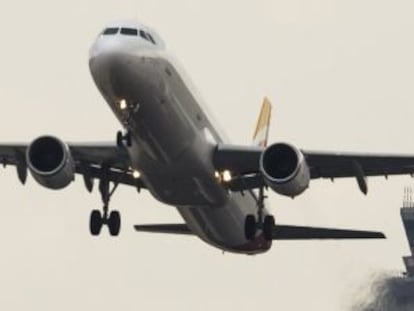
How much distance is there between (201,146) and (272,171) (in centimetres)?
246

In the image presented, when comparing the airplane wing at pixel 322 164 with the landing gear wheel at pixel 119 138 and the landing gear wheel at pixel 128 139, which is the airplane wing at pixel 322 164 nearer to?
the landing gear wheel at pixel 128 139

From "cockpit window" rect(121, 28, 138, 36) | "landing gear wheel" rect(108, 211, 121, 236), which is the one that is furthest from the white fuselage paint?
"landing gear wheel" rect(108, 211, 121, 236)

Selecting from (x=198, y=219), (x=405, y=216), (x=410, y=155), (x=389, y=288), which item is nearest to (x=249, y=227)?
(x=198, y=219)

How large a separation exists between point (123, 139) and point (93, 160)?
550cm

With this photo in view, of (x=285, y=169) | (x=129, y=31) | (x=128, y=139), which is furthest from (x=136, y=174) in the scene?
(x=129, y=31)

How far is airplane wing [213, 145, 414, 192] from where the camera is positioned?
196 ft

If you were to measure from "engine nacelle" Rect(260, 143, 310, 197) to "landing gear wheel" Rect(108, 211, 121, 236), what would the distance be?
6.38m

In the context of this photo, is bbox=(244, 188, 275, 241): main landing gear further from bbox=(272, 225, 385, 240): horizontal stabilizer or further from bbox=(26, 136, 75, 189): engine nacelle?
bbox=(26, 136, 75, 189): engine nacelle

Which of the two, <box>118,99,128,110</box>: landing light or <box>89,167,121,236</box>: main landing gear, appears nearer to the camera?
<box>118,99,128,110</box>: landing light

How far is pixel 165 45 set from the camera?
57.8m

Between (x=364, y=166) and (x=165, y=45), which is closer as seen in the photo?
(x=165, y=45)

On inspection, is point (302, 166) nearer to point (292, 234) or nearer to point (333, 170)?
point (333, 170)

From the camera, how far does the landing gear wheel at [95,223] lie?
61875mm

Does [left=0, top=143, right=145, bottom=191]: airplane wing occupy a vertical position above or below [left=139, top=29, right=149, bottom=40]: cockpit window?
below
